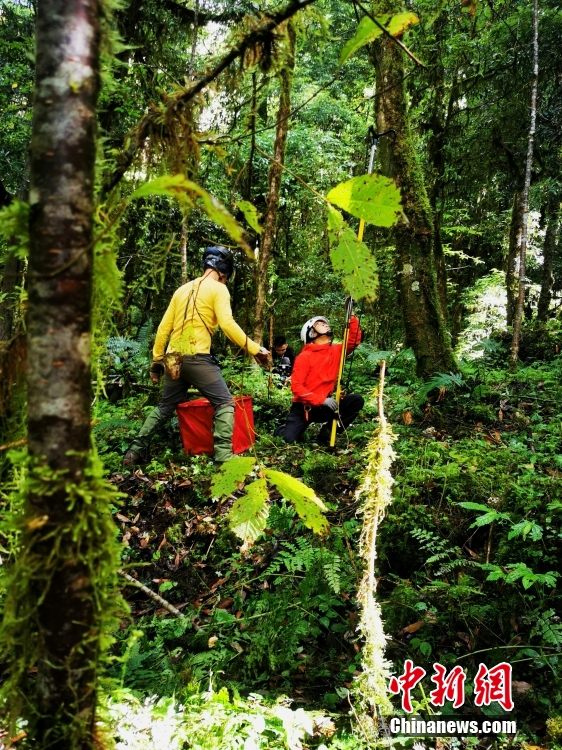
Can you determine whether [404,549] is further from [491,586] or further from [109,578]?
[109,578]

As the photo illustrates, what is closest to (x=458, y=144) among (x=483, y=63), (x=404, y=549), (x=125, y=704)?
(x=483, y=63)

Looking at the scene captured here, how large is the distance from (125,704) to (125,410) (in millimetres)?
5119

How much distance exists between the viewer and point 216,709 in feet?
7.97

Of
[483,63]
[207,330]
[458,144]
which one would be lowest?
[207,330]

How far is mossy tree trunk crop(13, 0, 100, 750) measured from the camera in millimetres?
964

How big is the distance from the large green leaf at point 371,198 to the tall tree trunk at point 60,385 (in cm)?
62

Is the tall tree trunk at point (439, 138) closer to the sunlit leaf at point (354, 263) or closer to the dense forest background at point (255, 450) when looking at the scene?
the dense forest background at point (255, 450)

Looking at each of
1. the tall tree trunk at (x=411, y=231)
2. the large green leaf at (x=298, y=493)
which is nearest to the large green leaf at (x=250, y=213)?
the large green leaf at (x=298, y=493)

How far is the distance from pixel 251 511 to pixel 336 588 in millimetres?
2124

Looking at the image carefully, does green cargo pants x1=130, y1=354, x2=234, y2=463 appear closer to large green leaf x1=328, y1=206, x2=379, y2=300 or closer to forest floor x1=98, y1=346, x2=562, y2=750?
forest floor x1=98, y1=346, x2=562, y2=750

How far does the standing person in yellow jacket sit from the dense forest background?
0.34m

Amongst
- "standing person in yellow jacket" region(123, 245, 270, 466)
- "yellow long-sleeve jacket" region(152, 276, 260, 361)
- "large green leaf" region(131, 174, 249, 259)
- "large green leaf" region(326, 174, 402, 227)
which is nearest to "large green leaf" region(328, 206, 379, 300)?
"large green leaf" region(326, 174, 402, 227)

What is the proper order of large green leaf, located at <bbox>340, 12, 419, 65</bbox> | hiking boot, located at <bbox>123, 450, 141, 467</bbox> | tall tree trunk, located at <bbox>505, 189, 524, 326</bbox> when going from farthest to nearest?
tall tree trunk, located at <bbox>505, 189, 524, 326</bbox>
hiking boot, located at <bbox>123, 450, 141, 467</bbox>
large green leaf, located at <bbox>340, 12, 419, 65</bbox>

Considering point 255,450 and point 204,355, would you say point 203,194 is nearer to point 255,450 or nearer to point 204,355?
point 255,450
